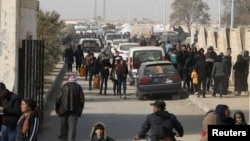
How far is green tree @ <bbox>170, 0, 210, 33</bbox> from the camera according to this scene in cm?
11462

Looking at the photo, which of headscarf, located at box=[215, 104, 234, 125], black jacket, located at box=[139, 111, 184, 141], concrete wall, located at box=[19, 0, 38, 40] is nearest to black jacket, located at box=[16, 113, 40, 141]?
black jacket, located at box=[139, 111, 184, 141]

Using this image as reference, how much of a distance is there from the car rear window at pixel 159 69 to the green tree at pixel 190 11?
288ft

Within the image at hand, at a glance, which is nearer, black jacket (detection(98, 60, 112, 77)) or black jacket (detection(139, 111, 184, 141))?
black jacket (detection(139, 111, 184, 141))

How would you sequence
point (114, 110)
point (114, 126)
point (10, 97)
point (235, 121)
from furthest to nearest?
point (114, 110) < point (114, 126) < point (10, 97) < point (235, 121)

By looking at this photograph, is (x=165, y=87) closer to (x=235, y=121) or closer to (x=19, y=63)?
(x=19, y=63)

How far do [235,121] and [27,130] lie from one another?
320cm

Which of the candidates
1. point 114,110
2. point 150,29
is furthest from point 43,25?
point 150,29

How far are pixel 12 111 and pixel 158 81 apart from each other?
13.8m

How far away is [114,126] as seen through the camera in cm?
1962

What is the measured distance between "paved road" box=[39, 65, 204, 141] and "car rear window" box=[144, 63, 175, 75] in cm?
103

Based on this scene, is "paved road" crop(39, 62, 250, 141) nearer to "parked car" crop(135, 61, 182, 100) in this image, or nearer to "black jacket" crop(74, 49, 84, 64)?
"parked car" crop(135, 61, 182, 100)

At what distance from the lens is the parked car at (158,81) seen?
2642 cm

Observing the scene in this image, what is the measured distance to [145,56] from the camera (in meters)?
31.6

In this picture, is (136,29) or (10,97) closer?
(10,97)
